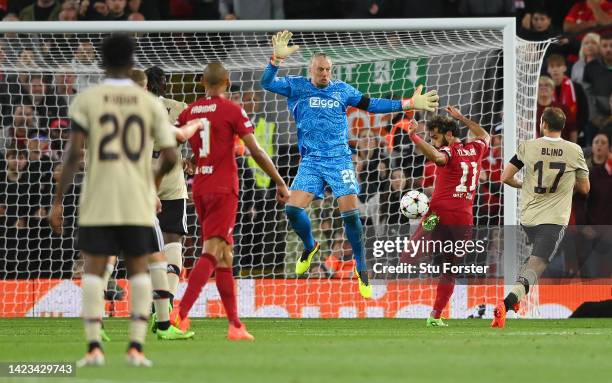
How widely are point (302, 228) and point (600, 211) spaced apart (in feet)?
15.8

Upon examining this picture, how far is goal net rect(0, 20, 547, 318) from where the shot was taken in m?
16.1

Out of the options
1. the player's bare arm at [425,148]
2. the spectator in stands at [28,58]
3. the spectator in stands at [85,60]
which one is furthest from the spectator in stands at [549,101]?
the spectator in stands at [28,58]

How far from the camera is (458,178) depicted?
1382 centimetres

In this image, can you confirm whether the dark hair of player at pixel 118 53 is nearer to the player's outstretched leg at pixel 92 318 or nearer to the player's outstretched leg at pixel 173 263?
the player's outstretched leg at pixel 92 318

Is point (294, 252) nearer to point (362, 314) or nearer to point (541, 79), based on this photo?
point (362, 314)

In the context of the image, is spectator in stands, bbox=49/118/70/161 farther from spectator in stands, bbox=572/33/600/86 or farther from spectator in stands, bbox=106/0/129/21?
spectator in stands, bbox=572/33/600/86

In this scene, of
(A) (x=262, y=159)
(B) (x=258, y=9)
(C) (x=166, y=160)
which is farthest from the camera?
(B) (x=258, y=9)

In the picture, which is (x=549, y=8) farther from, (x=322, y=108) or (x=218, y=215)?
(x=218, y=215)

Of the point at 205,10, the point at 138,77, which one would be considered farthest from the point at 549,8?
the point at 138,77

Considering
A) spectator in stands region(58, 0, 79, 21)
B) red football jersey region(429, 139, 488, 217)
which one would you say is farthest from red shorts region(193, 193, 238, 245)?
spectator in stands region(58, 0, 79, 21)

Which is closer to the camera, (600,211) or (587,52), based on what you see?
(600,211)

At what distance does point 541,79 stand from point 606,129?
43.1 inches

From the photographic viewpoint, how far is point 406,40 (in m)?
16.2

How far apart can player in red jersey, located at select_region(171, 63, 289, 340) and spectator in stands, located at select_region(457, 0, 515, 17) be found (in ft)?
32.6
